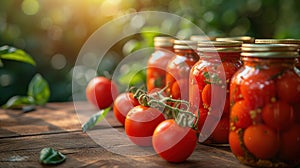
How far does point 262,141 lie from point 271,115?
0.06m

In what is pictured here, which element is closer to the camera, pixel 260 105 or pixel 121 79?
pixel 260 105

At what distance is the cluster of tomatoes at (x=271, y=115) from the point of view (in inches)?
36.7

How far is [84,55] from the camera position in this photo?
2.63 metres

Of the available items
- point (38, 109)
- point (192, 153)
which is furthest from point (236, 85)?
point (38, 109)

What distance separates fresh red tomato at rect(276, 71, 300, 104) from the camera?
93cm

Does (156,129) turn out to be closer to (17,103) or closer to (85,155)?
(85,155)

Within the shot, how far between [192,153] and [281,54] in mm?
367

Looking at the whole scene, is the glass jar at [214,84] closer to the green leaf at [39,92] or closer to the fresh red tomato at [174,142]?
the fresh red tomato at [174,142]

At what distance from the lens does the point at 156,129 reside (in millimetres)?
1054

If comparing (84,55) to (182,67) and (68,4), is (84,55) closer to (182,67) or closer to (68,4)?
(68,4)

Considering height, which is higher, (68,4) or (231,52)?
(68,4)

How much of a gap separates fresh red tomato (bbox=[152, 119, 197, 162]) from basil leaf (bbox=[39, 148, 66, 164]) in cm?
25

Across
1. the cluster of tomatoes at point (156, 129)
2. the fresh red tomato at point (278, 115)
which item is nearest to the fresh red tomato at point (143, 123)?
the cluster of tomatoes at point (156, 129)

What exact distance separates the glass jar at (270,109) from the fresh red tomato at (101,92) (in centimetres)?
87
